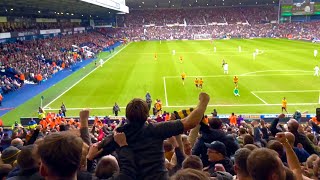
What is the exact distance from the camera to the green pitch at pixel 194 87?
2797 centimetres

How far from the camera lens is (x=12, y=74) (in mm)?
36750

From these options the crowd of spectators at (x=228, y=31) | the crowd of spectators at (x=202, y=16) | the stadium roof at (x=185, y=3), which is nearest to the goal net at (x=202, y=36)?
the crowd of spectators at (x=228, y=31)

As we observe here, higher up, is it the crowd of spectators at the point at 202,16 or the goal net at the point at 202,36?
the crowd of spectators at the point at 202,16

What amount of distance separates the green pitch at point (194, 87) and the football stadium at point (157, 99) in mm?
115

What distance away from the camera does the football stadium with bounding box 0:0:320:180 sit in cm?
431

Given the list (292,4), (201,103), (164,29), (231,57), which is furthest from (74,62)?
(292,4)

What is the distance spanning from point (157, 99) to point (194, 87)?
649 cm

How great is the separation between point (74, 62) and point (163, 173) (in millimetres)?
50811

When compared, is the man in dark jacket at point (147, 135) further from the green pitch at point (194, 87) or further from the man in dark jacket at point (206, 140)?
the green pitch at point (194, 87)

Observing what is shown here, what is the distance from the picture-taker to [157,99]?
2839 cm

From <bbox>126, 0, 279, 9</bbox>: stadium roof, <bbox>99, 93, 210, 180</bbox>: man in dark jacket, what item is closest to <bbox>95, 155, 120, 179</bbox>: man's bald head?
<bbox>99, 93, 210, 180</bbox>: man in dark jacket

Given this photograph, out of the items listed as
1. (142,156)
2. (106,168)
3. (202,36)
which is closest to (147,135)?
(142,156)

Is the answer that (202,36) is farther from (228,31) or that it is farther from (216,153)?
(216,153)

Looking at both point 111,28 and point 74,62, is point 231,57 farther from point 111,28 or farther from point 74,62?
point 111,28
